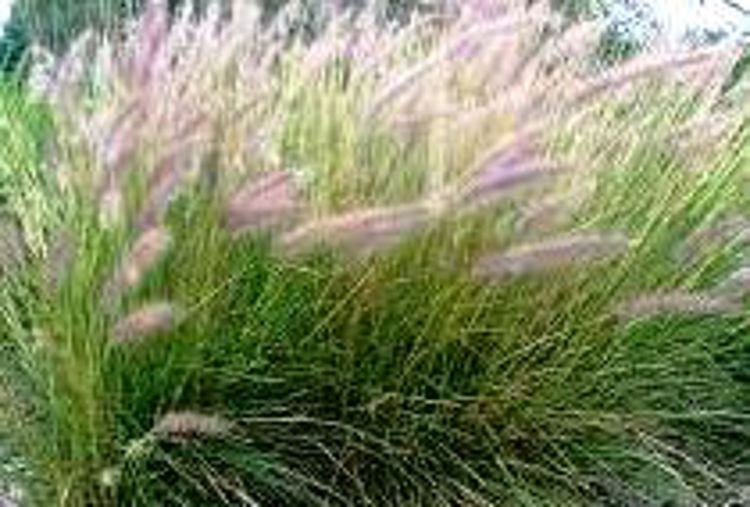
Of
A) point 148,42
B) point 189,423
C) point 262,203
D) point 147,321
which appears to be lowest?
point 189,423

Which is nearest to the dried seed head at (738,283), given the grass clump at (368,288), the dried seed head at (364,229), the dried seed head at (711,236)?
the grass clump at (368,288)

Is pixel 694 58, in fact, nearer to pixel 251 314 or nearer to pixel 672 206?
pixel 672 206

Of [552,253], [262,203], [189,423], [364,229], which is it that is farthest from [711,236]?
[189,423]

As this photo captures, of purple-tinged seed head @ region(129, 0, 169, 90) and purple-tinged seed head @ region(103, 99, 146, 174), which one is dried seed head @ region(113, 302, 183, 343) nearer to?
purple-tinged seed head @ region(103, 99, 146, 174)

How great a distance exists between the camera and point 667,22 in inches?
131

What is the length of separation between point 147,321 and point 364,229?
335 mm

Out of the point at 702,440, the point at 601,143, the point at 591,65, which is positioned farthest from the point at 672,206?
the point at 591,65

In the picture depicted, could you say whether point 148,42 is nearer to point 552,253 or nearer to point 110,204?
point 110,204

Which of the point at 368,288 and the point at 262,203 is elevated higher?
the point at 262,203

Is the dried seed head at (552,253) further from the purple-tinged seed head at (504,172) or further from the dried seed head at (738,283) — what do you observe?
the dried seed head at (738,283)

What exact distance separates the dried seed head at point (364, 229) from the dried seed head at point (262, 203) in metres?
0.04

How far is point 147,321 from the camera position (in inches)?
76.8

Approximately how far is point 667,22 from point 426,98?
3.69ft

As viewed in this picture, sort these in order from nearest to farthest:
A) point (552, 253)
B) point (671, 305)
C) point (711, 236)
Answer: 1. point (552, 253)
2. point (671, 305)
3. point (711, 236)
